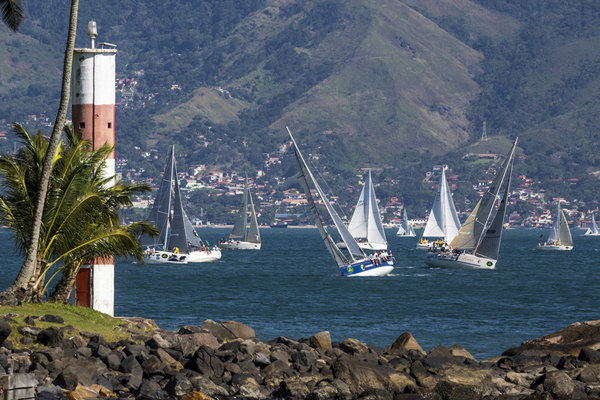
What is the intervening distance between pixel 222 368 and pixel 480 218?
180 feet

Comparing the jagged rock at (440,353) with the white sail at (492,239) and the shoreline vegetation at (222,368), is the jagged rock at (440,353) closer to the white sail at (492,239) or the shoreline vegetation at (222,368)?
the shoreline vegetation at (222,368)

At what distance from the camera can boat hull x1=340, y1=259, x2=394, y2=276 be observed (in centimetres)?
6322

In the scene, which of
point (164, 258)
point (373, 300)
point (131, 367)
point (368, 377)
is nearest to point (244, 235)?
point (164, 258)

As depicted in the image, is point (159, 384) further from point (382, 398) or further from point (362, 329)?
point (362, 329)

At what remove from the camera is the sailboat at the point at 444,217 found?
100 meters

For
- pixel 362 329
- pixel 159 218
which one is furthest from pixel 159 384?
pixel 159 218

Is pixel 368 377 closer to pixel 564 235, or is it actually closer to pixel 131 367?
pixel 131 367

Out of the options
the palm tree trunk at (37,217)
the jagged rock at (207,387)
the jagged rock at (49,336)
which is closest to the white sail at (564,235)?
the palm tree trunk at (37,217)

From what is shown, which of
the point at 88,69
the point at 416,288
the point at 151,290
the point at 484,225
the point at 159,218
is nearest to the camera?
the point at 88,69

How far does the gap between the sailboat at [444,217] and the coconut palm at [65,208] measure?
76.5 m

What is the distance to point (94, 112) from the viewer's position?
913 inches

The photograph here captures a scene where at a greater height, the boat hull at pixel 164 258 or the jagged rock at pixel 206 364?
the boat hull at pixel 164 258

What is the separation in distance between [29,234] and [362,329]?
1817 cm

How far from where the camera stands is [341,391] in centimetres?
1814
